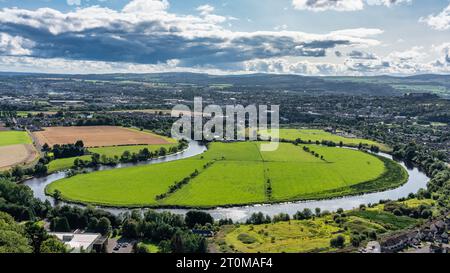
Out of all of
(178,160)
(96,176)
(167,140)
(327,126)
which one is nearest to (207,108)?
(327,126)

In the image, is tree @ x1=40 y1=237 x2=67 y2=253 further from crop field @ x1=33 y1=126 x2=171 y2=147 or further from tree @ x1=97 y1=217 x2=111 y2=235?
crop field @ x1=33 y1=126 x2=171 y2=147

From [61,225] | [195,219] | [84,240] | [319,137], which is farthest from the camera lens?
[319,137]

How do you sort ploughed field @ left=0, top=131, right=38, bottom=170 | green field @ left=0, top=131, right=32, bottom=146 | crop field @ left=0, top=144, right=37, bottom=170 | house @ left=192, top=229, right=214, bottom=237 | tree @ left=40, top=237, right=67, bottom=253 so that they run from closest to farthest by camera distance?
tree @ left=40, top=237, right=67, bottom=253 → house @ left=192, top=229, right=214, bottom=237 → crop field @ left=0, top=144, right=37, bottom=170 → ploughed field @ left=0, top=131, right=38, bottom=170 → green field @ left=0, top=131, right=32, bottom=146

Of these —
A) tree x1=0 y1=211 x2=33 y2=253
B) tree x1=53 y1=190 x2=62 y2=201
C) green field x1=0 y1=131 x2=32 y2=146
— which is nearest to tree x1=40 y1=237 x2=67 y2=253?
tree x1=0 y1=211 x2=33 y2=253

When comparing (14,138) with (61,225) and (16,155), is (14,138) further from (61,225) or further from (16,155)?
(61,225)

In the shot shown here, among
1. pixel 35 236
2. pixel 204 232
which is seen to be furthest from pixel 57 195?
pixel 35 236

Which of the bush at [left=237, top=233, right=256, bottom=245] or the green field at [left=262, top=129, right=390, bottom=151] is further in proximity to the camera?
the green field at [left=262, top=129, right=390, bottom=151]

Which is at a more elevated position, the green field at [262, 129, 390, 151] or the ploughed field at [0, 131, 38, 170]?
the ploughed field at [0, 131, 38, 170]

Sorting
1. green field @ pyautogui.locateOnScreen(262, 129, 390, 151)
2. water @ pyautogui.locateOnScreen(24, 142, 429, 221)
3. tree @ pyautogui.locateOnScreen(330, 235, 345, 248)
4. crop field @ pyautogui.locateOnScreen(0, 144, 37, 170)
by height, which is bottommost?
water @ pyautogui.locateOnScreen(24, 142, 429, 221)
